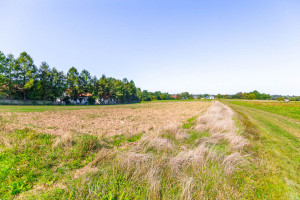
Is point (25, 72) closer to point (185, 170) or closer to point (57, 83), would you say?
point (57, 83)

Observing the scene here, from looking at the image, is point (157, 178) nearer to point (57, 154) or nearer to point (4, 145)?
point (57, 154)

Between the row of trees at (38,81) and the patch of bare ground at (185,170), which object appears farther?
the row of trees at (38,81)

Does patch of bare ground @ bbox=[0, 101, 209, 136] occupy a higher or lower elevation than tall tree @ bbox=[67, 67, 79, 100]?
lower

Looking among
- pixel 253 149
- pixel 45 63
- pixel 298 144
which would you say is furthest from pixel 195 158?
pixel 45 63

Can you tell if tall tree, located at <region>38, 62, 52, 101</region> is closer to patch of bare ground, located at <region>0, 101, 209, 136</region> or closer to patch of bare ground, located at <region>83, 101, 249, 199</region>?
patch of bare ground, located at <region>0, 101, 209, 136</region>

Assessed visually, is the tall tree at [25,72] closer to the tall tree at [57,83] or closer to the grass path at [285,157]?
the tall tree at [57,83]

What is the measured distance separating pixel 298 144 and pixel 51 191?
11.8 meters

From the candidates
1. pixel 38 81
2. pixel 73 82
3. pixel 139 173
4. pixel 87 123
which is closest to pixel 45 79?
pixel 38 81

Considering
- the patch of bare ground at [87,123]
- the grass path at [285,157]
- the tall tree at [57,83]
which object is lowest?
the grass path at [285,157]

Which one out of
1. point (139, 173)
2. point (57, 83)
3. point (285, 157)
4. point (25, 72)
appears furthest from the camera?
point (57, 83)

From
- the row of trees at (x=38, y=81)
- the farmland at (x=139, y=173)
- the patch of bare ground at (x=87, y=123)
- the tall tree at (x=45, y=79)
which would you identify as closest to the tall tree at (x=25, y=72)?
the row of trees at (x=38, y=81)

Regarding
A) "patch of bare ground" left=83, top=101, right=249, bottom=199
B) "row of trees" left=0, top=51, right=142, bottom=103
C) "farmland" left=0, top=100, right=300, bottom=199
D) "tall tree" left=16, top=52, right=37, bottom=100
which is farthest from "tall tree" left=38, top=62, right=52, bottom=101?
"patch of bare ground" left=83, top=101, right=249, bottom=199

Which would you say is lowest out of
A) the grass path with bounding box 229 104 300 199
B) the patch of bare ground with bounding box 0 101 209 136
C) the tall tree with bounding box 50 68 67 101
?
the grass path with bounding box 229 104 300 199

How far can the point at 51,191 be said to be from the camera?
2.94m
